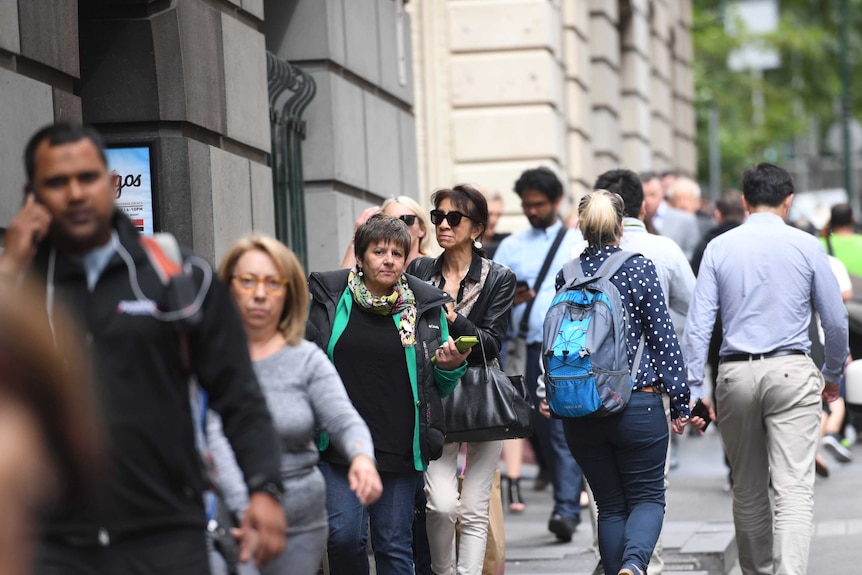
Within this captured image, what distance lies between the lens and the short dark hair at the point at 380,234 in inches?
267

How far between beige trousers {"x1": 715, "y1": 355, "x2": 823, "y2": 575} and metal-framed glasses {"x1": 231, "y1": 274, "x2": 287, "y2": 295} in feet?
11.7

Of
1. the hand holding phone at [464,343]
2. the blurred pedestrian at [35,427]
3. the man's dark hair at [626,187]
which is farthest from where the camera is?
the man's dark hair at [626,187]

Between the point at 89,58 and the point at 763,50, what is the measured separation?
1961 inches

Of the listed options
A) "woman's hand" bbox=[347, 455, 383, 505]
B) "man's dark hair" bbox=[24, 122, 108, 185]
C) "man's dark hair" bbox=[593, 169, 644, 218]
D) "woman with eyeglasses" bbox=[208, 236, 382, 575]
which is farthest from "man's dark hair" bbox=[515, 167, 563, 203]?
"man's dark hair" bbox=[24, 122, 108, 185]

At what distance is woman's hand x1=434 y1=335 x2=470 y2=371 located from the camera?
6910mm

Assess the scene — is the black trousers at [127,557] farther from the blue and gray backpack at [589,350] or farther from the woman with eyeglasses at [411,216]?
the woman with eyeglasses at [411,216]

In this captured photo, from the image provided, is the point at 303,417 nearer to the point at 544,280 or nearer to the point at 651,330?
the point at 651,330

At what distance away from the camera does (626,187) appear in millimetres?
8680

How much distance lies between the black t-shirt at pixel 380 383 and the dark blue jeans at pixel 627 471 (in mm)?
995

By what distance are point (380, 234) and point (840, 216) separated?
735cm

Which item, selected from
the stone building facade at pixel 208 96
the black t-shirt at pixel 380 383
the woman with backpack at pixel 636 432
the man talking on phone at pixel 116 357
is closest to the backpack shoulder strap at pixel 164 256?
the man talking on phone at pixel 116 357

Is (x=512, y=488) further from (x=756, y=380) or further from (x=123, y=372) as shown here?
(x=123, y=372)

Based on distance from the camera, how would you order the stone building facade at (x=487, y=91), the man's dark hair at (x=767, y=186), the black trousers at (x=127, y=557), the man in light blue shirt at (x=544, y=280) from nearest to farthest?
the black trousers at (x=127, y=557) < the man's dark hair at (x=767, y=186) < the man in light blue shirt at (x=544, y=280) < the stone building facade at (x=487, y=91)

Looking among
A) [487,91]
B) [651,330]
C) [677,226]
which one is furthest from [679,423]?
[487,91]
